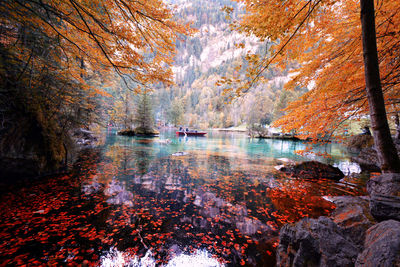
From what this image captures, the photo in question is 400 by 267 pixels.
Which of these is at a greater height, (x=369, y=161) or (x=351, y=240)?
(x=351, y=240)

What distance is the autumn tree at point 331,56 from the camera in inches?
114

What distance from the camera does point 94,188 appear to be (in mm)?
5336

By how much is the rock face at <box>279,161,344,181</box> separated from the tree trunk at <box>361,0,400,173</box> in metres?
5.21

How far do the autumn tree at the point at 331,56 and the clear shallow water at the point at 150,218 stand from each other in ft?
9.26

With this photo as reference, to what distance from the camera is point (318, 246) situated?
1.93 meters

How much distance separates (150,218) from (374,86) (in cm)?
567

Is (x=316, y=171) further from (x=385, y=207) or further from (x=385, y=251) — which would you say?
(x=385, y=251)

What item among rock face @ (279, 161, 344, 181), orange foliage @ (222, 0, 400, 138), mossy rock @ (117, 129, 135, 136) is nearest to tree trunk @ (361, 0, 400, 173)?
orange foliage @ (222, 0, 400, 138)

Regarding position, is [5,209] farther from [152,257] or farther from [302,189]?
[302,189]

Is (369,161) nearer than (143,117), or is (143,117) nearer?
(369,161)

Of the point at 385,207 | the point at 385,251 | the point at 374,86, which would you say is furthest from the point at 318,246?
the point at 374,86

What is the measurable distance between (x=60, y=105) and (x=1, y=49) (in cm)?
274

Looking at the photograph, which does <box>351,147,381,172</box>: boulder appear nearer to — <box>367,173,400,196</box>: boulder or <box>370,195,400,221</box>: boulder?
<box>367,173,400,196</box>: boulder

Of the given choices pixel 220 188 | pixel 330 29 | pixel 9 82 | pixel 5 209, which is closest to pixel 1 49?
pixel 9 82
